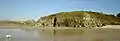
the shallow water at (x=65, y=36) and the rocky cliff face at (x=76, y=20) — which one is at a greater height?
the rocky cliff face at (x=76, y=20)

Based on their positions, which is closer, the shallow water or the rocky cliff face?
the shallow water

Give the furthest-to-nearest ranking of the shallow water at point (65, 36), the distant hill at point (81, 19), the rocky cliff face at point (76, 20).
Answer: the rocky cliff face at point (76, 20)
the distant hill at point (81, 19)
the shallow water at point (65, 36)

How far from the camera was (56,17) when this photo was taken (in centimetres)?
4944

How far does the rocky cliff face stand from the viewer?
43.7m

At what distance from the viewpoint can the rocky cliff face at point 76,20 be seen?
143 ft

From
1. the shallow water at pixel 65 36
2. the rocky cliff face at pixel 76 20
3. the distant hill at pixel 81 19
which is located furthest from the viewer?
the rocky cliff face at pixel 76 20

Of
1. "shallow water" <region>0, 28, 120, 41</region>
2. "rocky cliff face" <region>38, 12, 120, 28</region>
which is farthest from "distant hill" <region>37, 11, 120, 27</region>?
"shallow water" <region>0, 28, 120, 41</region>

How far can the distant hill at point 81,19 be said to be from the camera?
43.5 meters

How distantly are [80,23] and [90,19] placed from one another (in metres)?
2.50

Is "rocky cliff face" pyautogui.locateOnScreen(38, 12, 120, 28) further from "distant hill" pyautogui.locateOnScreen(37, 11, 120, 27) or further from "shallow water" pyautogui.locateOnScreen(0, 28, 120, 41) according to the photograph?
"shallow water" pyautogui.locateOnScreen(0, 28, 120, 41)

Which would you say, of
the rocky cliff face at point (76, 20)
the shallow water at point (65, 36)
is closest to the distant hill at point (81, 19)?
the rocky cliff face at point (76, 20)

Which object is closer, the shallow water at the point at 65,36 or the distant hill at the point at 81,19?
the shallow water at the point at 65,36

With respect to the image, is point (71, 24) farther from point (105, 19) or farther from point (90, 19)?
point (105, 19)

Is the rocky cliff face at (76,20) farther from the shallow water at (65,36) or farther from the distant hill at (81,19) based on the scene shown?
the shallow water at (65,36)
